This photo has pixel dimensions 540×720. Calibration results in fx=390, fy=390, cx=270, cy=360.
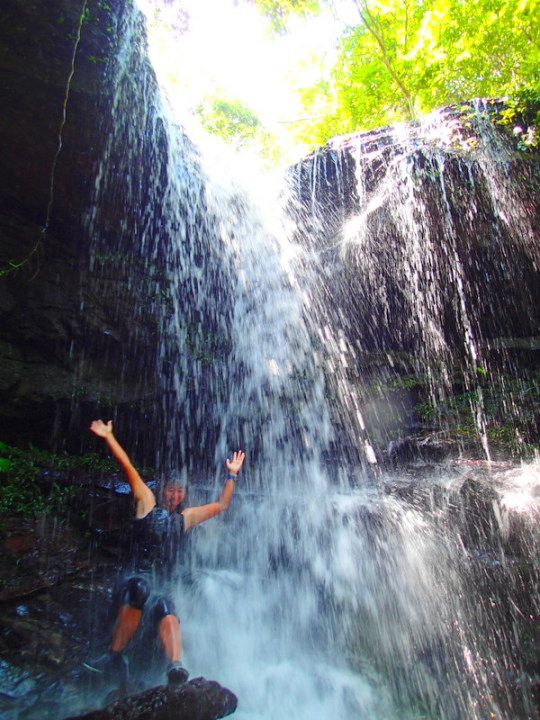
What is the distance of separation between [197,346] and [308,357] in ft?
8.50

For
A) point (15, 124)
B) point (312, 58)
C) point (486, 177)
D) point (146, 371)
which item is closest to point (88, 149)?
point (15, 124)

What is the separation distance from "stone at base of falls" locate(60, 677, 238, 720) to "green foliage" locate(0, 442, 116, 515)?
273 cm

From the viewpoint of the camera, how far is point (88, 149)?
6.51 meters

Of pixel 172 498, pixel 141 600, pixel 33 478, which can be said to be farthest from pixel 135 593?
pixel 33 478

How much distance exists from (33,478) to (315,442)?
4887 millimetres

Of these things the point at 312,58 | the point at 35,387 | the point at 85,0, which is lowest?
the point at 35,387

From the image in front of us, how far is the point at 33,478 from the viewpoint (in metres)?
5.44

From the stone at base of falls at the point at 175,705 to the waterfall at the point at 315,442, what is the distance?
593 millimetres

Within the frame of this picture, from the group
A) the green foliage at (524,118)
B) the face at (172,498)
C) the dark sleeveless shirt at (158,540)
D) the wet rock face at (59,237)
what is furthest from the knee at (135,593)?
the green foliage at (524,118)

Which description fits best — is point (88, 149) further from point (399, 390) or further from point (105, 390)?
point (399, 390)


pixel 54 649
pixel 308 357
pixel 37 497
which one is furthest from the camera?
pixel 308 357

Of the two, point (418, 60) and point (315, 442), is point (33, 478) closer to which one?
point (315, 442)

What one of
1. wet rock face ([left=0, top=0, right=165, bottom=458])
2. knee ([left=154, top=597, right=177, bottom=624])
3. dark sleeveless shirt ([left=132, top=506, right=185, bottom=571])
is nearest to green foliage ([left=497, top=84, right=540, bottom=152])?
wet rock face ([left=0, top=0, right=165, bottom=458])

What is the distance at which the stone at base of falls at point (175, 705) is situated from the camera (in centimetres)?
273
